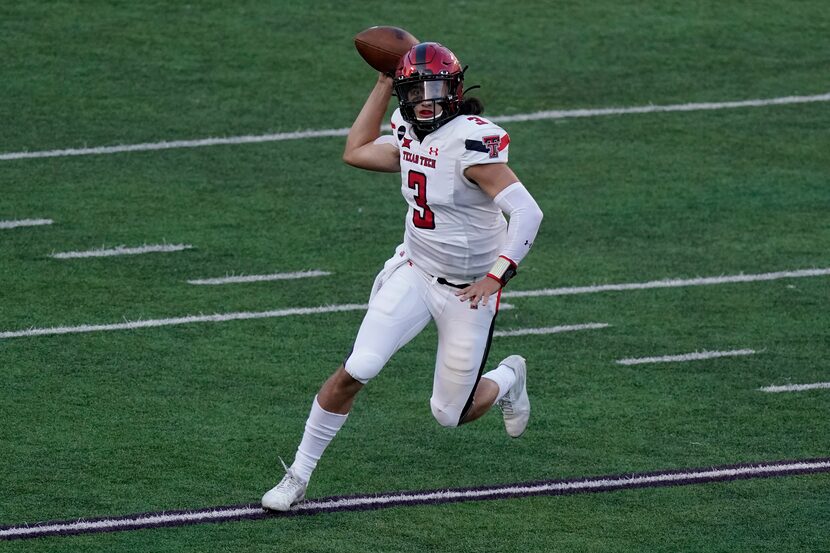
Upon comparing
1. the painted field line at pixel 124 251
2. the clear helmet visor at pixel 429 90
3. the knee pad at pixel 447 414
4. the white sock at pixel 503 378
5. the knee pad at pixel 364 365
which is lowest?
the painted field line at pixel 124 251

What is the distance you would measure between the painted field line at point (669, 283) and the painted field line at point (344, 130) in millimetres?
2884

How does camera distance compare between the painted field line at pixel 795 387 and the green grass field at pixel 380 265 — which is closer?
the green grass field at pixel 380 265

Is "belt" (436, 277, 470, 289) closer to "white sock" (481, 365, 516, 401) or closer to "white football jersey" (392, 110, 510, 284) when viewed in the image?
"white football jersey" (392, 110, 510, 284)

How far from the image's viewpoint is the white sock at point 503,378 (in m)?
6.98

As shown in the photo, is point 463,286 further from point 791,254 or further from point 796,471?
point 791,254

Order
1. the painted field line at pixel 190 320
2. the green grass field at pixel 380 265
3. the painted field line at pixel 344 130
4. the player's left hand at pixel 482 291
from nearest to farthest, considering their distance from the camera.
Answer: the player's left hand at pixel 482 291 < the green grass field at pixel 380 265 < the painted field line at pixel 190 320 < the painted field line at pixel 344 130

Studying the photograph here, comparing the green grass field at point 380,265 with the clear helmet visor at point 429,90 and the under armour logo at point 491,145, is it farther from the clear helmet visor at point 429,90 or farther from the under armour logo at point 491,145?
the clear helmet visor at point 429,90

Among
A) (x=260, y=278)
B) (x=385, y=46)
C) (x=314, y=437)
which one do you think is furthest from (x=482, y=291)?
(x=260, y=278)

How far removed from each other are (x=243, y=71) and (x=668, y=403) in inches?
236

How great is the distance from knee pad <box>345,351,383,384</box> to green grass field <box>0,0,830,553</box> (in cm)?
62

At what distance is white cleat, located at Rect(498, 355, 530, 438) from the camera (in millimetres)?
7078

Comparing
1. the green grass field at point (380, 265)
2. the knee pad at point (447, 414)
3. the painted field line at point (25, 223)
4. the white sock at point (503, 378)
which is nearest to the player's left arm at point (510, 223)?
the knee pad at point (447, 414)

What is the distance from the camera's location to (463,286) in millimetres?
6578

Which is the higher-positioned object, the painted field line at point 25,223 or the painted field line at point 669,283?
the painted field line at point 25,223
